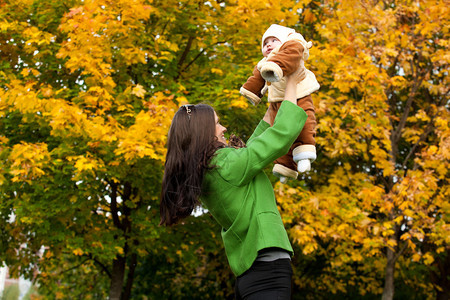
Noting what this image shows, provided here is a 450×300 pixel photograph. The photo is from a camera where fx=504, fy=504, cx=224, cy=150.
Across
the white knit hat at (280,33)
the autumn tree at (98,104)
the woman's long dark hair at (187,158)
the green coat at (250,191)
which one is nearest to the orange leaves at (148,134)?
the autumn tree at (98,104)

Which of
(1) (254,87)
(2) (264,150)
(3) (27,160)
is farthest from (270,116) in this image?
(3) (27,160)

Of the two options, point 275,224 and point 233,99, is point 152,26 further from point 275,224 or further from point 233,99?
point 275,224

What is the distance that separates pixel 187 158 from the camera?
213 cm

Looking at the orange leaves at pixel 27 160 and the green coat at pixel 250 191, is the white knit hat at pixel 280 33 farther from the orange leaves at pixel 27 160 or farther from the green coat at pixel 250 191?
the orange leaves at pixel 27 160

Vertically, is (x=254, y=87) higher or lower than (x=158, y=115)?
higher

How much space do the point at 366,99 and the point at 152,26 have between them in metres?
3.60

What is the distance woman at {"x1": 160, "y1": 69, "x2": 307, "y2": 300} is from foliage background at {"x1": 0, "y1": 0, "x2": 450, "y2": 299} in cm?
383

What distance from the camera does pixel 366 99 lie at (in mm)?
8102

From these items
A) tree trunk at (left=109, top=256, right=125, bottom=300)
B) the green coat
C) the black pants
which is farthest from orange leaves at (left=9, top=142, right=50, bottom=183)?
the black pants

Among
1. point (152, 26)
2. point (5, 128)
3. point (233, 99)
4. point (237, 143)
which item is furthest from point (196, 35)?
point (237, 143)

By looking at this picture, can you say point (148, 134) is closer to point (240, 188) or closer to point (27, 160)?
point (27, 160)

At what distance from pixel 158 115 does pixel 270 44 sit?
3982 mm

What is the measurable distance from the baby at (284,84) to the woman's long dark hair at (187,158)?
334 millimetres

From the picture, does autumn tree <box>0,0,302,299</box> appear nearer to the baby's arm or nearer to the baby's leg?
the baby's arm
